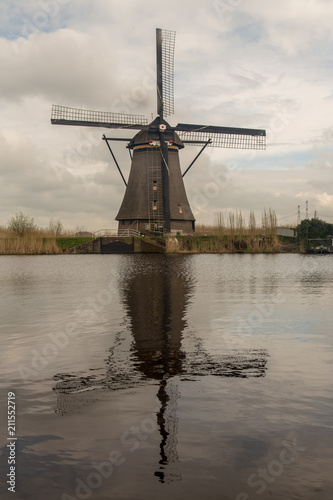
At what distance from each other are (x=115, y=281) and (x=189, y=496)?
17.3 metres

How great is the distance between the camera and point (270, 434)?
14.6 ft

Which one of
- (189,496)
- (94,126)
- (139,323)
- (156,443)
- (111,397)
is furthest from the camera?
(94,126)

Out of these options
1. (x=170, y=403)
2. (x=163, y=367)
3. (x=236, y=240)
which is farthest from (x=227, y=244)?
(x=170, y=403)

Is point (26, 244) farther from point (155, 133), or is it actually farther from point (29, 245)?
point (155, 133)

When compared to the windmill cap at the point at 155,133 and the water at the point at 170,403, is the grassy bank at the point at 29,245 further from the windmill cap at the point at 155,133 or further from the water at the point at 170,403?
the water at the point at 170,403

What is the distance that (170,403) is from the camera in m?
5.26

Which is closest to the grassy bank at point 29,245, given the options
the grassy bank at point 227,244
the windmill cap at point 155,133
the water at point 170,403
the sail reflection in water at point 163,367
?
the grassy bank at point 227,244

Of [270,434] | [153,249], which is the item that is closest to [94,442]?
[270,434]

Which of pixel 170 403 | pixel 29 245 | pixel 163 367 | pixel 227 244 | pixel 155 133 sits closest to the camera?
pixel 170 403

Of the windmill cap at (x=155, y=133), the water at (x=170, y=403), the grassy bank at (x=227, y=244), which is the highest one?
the windmill cap at (x=155, y=133)

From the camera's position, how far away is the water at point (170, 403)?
369cm

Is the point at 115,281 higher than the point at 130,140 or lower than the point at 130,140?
lower

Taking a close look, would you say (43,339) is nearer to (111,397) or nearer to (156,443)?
(111,397)

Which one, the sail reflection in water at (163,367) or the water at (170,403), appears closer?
the water at (170,403)
